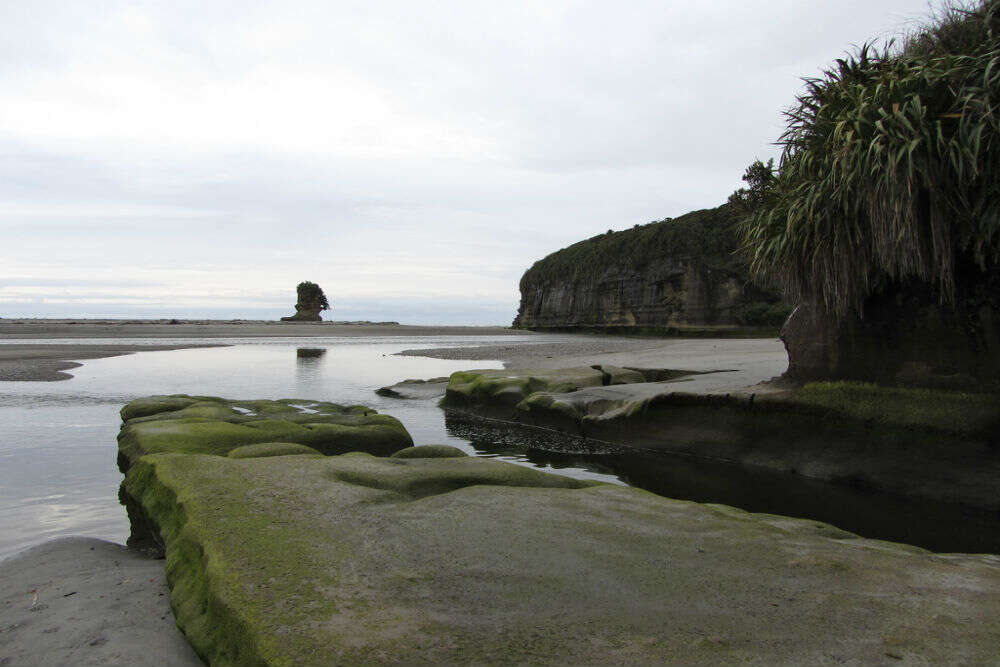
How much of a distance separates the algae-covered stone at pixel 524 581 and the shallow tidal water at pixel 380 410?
1567 millimetres

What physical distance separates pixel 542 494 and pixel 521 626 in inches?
81.5

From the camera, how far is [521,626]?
8.09 feet

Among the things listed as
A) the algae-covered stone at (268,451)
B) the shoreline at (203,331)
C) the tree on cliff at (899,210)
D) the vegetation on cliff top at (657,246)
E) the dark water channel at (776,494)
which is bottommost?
the dark water channel at (776,494)

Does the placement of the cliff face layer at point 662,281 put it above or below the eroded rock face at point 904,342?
above

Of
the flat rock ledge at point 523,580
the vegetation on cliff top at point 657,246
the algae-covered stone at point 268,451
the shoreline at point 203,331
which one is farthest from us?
the shoreline at point 203,331

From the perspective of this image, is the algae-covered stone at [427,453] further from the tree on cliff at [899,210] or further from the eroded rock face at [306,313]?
the eroded rock face at [306,313]

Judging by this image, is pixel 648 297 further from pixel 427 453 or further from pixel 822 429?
pixel 427 453

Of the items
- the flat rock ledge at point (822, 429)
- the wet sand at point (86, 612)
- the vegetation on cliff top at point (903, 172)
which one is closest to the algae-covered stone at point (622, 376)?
the flat rock ledge at point (822, 429)

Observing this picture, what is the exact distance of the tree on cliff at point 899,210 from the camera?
6.03 metres

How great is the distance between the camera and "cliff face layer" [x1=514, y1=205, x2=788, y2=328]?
41312 millimetres

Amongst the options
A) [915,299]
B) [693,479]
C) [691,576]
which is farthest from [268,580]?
[915,299]

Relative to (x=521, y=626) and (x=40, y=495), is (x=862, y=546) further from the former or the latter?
(x=40, y=495)

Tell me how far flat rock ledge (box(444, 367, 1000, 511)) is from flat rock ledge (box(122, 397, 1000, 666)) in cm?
278

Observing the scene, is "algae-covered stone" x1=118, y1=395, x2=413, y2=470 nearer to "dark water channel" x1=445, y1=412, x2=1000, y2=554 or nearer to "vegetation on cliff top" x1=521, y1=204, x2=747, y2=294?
"dark water channel" x1=445, y1=412, x2=1000, y2=554
